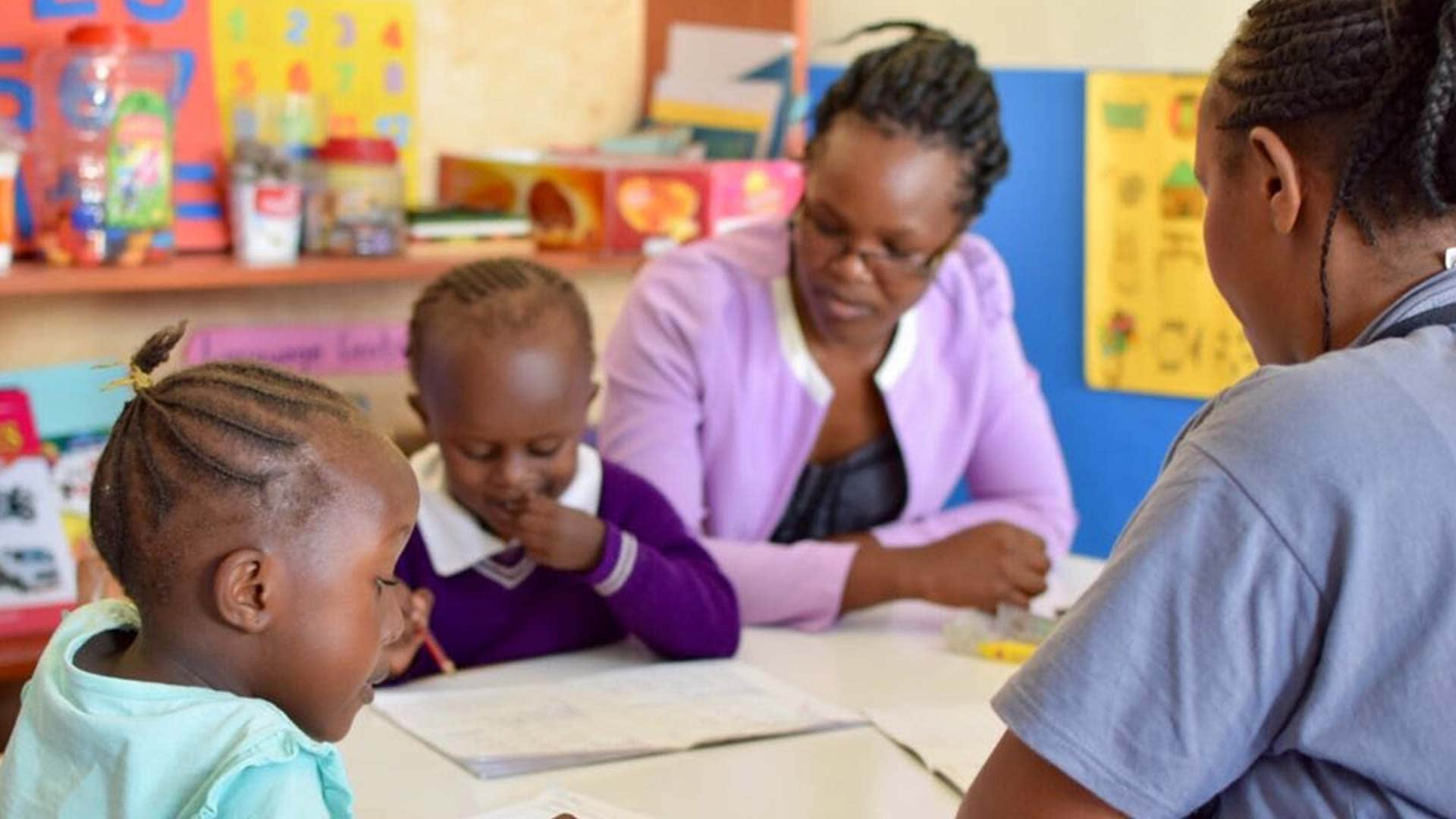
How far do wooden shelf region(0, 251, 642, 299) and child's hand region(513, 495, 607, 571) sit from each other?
2.32 ft

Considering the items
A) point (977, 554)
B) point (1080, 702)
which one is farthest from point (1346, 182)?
point (977, 554)

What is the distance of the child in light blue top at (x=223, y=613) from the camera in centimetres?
101

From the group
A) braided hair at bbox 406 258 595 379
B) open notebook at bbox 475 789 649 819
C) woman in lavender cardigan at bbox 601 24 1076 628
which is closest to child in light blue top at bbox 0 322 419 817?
open notebook at bbox 475 789 649 819

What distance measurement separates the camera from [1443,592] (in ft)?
3.01

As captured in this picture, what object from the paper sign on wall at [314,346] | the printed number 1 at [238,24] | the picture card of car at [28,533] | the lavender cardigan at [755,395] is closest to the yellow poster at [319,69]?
the printed number 1 at [238,24]

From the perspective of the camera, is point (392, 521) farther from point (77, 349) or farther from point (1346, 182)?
point (77, 349)

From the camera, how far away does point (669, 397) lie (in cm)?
212

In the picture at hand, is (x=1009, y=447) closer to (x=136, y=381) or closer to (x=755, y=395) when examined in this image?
(x=755, y=395)

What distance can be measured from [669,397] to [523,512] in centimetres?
42

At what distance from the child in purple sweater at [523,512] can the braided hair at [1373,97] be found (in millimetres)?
860

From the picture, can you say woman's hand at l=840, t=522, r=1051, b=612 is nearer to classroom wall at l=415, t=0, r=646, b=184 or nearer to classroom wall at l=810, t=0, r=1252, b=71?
classroom wall at l=810, t=0, r=1252, b=71

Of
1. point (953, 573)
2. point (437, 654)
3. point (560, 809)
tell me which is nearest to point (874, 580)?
point (953, 573)

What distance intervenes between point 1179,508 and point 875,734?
693mm

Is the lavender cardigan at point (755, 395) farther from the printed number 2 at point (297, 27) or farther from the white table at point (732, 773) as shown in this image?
the printed number 2 at point (297, 27)
